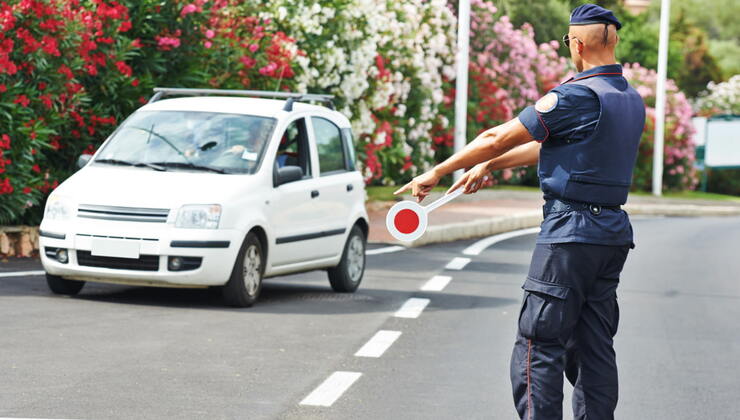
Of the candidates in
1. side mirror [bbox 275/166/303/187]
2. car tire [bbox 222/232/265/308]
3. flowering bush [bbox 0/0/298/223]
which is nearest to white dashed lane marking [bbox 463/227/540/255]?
flowering bush [bbox 0/0/298/223]

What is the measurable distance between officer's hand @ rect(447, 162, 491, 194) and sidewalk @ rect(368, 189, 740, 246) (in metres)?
12.2

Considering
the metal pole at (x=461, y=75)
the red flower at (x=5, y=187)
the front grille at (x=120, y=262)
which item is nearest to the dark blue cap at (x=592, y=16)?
the front grille at (x=120, y=262)

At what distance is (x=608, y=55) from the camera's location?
16.8 feet

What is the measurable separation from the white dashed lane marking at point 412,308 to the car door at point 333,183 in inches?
33.6

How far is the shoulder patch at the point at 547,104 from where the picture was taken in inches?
192

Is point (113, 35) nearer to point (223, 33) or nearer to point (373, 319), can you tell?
point (223, 33)

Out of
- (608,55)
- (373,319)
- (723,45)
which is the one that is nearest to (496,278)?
(373,319)

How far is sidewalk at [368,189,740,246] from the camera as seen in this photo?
64.7 feet

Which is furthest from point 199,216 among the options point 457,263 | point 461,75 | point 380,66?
point 461,75

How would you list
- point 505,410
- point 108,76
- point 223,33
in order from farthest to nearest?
point 223,33, point 108,76, point 505,410

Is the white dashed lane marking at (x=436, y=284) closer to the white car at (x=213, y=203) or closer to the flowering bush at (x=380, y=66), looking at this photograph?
the white car at (x=213, y=203)

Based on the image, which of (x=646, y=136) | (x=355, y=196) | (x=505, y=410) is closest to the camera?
(x=505, y=410)

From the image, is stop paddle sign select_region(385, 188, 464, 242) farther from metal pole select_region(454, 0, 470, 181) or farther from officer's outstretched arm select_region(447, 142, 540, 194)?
metal pole select_region(454, 0, 470, 181)

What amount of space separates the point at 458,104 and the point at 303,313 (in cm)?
1656
